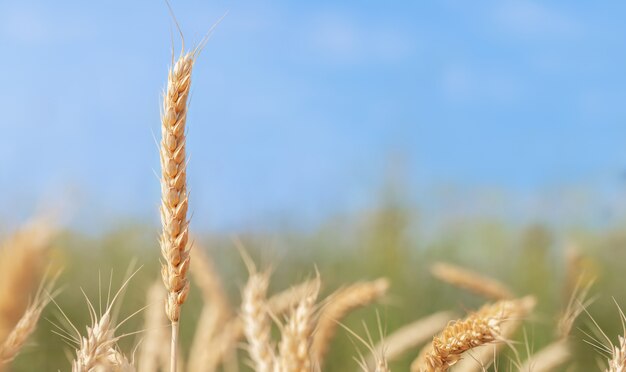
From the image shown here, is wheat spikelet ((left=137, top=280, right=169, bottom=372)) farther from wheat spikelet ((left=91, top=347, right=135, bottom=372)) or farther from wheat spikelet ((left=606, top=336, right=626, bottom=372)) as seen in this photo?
wheat spikelet ((left=606, top=336, right=626, bottom=372))

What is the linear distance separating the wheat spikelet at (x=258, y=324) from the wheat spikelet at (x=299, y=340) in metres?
0.17

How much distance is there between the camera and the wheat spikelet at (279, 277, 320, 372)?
1.59m

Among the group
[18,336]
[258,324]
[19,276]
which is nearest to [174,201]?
[19,276]

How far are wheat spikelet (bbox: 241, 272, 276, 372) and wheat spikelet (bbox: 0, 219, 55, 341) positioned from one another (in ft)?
2.18

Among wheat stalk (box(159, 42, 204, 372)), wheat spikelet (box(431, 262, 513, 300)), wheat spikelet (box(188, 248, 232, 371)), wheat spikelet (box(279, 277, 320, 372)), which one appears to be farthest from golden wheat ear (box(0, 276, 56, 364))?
wheat spikelet (box(431, 262, 513, 300))

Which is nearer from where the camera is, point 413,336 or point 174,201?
point 174,201

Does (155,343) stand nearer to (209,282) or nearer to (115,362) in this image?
(209,282)

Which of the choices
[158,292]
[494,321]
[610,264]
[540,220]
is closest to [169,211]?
[494,321]

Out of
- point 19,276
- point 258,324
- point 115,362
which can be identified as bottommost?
point 258,324

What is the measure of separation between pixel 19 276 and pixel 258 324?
0.83 m

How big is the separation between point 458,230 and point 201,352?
414 cm

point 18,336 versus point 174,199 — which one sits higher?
point 174,199

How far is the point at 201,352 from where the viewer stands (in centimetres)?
278

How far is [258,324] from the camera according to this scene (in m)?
2.01
